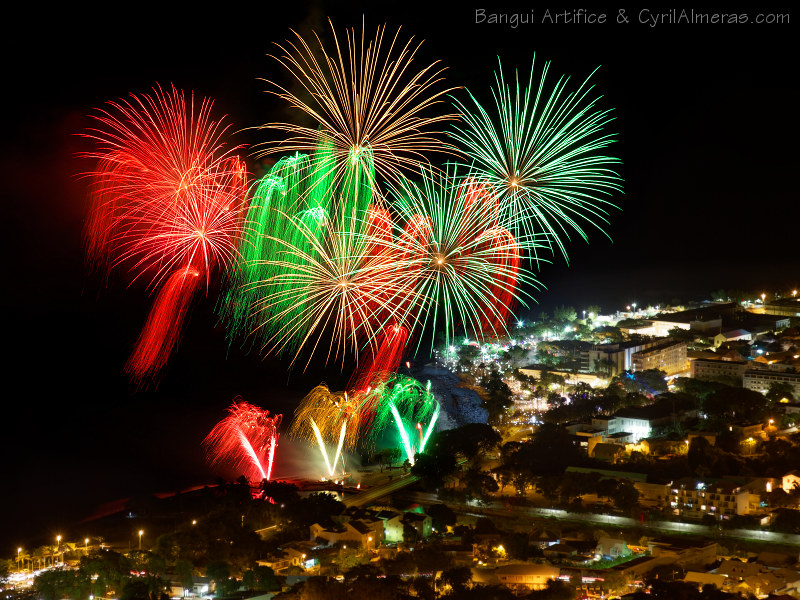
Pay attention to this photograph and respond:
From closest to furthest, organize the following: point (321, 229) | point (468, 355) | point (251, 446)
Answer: point (321, 229)
point (251, 446)
point (468, 355)

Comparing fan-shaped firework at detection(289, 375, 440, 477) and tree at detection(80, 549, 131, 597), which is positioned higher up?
fan-shaped firework at detection(289, 375, 440, 477)

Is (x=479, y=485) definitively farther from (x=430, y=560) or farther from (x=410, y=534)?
A: (x=430, y=560)

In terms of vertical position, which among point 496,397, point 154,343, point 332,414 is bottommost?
point 496,397

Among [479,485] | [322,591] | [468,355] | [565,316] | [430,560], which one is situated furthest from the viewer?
[565,316]

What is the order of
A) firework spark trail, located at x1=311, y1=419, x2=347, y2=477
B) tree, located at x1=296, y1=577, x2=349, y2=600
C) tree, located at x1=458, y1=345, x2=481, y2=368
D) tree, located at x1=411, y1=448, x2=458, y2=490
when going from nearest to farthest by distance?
tree, located at x1=296, y1=577, x2=349, y2=600 < tree, located at x1=411, y1=448, x2=458, y2=490 < firework spark trail, located at x1=311, y1=419, x2=347, y2=477 < tree, located at x1=458, y1=345, x2=481, y2=368

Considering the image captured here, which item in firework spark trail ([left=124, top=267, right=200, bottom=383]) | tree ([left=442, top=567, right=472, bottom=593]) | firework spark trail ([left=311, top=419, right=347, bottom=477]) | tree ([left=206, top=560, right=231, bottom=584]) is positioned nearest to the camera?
tree ([left=442, top=567, right=472, bottom=593])

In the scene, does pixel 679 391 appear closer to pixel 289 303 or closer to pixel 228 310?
pixel 289 303

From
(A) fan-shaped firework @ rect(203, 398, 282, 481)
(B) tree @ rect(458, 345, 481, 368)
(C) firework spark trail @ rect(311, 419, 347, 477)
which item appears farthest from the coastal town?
(B) tree @ rect(458, 345, 481, 368)

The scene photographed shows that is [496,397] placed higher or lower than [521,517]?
higher

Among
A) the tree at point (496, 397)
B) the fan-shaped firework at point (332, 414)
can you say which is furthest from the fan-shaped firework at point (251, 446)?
the tree at point (496, 397)

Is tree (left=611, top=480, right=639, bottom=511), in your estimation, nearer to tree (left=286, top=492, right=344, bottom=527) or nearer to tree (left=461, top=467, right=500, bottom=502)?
tree (left=461, top=467, right=500, bottom=502)

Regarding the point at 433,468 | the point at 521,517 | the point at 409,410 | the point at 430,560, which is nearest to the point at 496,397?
the point at 409,410
